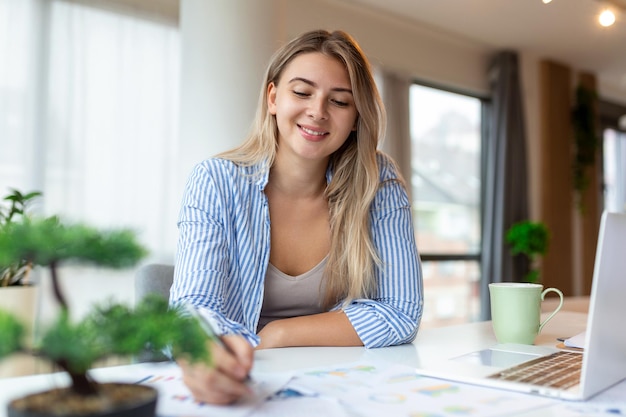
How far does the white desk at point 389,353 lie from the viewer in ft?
2.71

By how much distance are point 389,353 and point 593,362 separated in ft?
1.30

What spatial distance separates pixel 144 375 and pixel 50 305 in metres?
0.37

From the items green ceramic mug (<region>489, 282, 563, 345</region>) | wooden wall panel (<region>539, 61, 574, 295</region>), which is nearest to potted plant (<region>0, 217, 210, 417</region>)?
green ceramic mug (<region>489, 282, 563, 345</region>)

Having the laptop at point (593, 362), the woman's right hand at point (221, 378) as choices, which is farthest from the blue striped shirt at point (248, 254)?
the woman's right hand at point (221, 378)

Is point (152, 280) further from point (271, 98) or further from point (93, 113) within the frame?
point (93, 113)

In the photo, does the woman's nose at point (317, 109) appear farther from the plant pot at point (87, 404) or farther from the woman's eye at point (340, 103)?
the plant pot at point (87, 404)

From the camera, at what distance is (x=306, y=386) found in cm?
79

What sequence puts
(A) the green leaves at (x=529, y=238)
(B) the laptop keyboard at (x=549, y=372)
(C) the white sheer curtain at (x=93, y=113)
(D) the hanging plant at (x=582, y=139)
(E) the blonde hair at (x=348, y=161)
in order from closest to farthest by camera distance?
(B) the laptop keyboard at (x=549, y=372) → (E) the blonde hair at (x=348, y=161) → (C) the white sheer curtain at (x=93, y=113) → (A) the green leaves at (x=529, y=238) → (D) the hanging plant at (x=582, y=139)

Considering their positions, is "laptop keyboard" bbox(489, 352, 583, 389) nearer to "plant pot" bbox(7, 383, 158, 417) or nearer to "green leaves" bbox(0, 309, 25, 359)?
"plant pot" bbox(7, 383, 158, 417)

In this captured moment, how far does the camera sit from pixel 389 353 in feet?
3.60

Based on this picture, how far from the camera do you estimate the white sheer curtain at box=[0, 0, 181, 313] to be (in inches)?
133

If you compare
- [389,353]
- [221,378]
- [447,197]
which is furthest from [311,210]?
[447,197]

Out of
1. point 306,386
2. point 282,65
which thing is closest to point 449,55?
point 282,65

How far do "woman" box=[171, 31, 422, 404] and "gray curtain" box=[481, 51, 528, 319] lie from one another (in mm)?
4187
